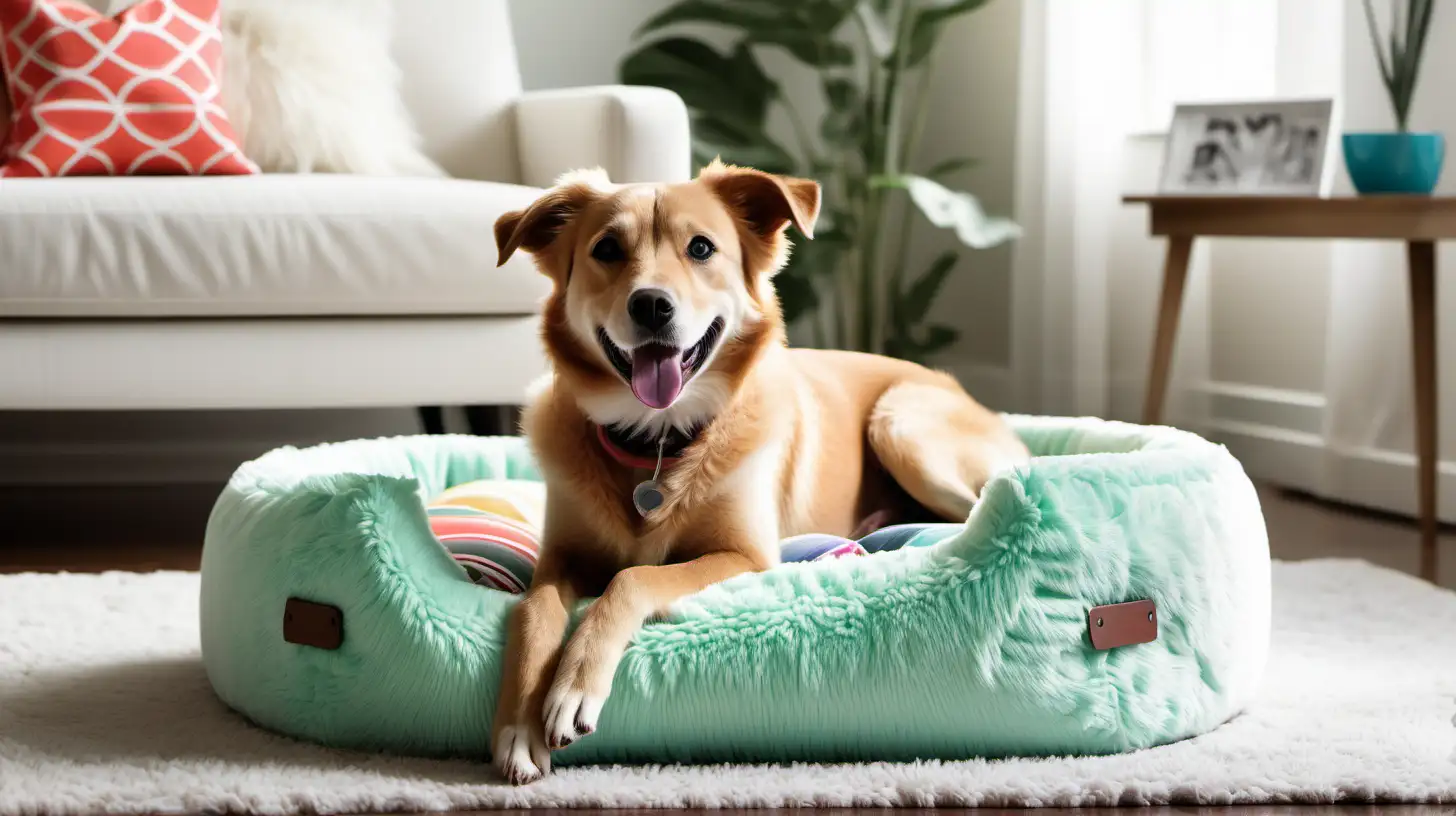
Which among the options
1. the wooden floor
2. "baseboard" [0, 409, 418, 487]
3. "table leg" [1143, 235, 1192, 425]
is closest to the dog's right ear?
→ the wooden floor

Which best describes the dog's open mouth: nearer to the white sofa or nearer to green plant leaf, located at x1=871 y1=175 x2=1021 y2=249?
the white sofa

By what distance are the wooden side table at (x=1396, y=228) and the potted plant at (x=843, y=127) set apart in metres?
0.70

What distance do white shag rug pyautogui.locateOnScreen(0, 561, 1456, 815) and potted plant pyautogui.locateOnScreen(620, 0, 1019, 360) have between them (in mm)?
2238

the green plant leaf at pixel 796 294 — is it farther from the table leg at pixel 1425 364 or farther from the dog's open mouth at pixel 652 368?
the dog's open mouth at pixel 652 368

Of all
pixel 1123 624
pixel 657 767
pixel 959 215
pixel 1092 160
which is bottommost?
pixel 657 767

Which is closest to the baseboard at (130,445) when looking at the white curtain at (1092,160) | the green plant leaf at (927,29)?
the green plant leaf at (927,29)

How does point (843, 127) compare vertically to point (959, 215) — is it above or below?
above

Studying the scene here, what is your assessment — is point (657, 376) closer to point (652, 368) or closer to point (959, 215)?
point (652, 368)

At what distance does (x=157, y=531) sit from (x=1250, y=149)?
8.41 feet

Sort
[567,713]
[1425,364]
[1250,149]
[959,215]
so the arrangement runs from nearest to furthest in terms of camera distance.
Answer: [567,713]
[1425,364]
[1250,149]
[959,215]

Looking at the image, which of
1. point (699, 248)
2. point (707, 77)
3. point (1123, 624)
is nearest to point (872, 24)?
point (707, 77)

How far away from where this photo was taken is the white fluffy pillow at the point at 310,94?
332cm

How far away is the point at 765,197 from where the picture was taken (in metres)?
1.86

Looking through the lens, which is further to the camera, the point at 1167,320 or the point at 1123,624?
the point at 1167,320
